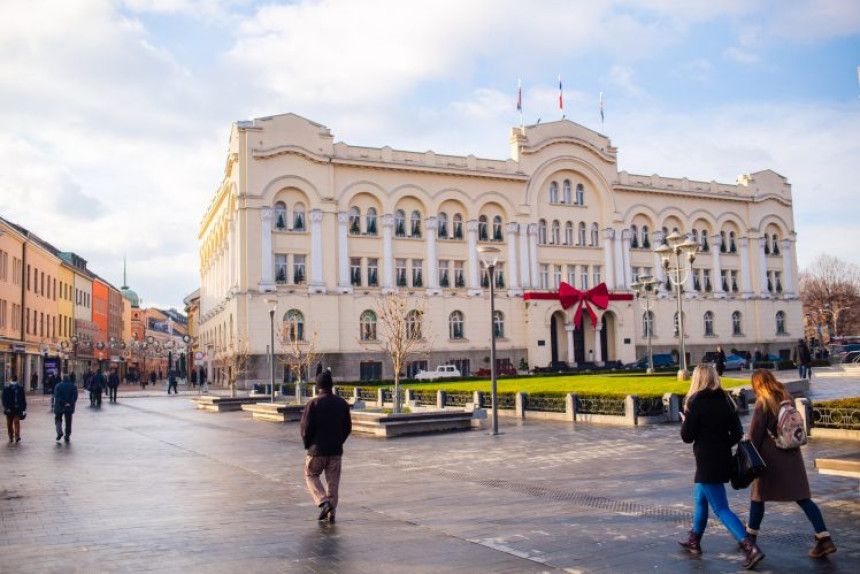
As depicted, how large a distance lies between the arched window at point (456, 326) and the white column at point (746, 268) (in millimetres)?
27898

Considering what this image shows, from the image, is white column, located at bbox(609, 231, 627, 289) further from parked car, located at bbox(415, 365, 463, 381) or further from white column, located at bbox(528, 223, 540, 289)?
parked car, located at bbox(415, 365, 463, 381)

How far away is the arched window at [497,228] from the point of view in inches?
2288

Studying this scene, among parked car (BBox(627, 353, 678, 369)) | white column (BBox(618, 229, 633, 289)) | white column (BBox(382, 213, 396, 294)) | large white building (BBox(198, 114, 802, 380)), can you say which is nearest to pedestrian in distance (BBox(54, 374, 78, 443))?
large white building (BBox(198, 114, 802, 380))

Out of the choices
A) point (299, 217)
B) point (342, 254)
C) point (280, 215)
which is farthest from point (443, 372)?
point (280, 215)

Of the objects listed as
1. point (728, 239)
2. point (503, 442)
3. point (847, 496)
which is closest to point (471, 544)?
point (847, 496)

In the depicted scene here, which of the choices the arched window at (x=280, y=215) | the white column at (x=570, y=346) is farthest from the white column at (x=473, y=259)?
the arched window at (x=280, y=215)

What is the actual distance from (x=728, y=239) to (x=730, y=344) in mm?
9360

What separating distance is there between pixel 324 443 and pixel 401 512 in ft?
4.71

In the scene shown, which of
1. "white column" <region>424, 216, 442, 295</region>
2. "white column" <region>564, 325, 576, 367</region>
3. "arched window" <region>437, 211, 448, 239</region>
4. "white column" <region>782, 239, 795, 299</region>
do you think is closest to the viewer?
"white column" <region>424, 216, 442, 295</region>

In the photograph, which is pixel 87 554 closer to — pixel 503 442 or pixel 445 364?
pixel 503 442

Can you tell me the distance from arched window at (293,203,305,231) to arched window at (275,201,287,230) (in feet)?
2.18

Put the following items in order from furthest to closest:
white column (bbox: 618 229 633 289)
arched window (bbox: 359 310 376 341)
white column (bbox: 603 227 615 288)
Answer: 1. white column (bbox: 618 229 633 289)
2. white column (bbox: 603 227 615 288)
3. arched window (bbox: 359 310 376 341)

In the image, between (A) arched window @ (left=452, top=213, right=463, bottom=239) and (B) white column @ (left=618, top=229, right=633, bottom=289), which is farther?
(B) white column @ (left=618, top=229, right=633, bottom=289)

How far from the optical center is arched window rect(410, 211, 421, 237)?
2191 inches
